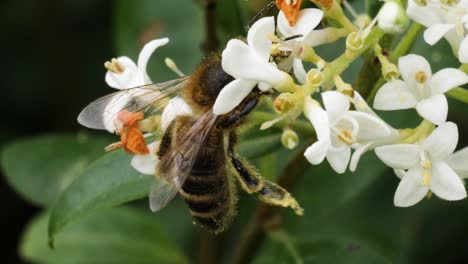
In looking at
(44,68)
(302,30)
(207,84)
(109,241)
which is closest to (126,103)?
(207,84)

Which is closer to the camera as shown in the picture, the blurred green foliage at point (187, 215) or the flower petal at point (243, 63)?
the flower petal at point (243, 63)

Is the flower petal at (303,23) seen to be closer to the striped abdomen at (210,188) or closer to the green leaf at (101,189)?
the striped abdomen at (210,188)

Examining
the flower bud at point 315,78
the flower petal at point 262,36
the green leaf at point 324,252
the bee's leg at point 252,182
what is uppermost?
the flower petal at point 262,36

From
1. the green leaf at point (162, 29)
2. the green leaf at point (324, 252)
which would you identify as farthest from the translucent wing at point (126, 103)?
the green leaf at point (162, 29)

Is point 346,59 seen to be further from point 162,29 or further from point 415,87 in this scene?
point 162,29

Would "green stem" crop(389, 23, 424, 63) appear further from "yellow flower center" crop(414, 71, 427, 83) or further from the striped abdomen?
the striped abdomen

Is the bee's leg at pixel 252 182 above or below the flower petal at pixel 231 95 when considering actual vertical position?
below

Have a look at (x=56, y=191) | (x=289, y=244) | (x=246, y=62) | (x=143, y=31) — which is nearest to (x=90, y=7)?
(x=143, y=31)
